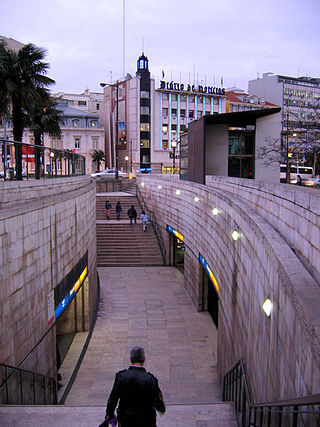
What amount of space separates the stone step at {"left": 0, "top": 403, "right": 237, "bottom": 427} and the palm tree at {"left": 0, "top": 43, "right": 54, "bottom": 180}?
1103cm

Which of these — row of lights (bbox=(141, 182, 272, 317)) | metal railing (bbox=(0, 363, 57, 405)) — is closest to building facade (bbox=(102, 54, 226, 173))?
row of lights (bbox=(141, 182, 272, 317))

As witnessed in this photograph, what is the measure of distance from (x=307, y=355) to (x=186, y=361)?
32.2 feet

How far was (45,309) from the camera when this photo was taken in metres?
9.12

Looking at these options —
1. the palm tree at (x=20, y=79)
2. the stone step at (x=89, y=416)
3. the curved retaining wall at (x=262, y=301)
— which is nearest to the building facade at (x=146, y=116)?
the palm tree at (x=20, y=79)

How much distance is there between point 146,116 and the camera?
7106 centimetres

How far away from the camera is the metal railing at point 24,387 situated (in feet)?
22.1

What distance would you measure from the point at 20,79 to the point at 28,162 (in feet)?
22.8

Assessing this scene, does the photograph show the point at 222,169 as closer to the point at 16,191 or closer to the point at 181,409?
the point at 16,191

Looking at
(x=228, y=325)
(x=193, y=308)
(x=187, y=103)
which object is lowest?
(x=193, y=308)

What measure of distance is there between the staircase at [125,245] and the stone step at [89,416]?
61.5 ft

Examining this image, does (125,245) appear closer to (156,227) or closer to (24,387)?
(156,227)

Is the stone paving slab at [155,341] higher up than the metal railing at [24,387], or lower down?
lower down

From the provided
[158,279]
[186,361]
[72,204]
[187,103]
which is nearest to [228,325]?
[186,361]

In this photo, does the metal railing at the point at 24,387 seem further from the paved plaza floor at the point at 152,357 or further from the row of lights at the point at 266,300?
the row of lights at the point at 266,300
